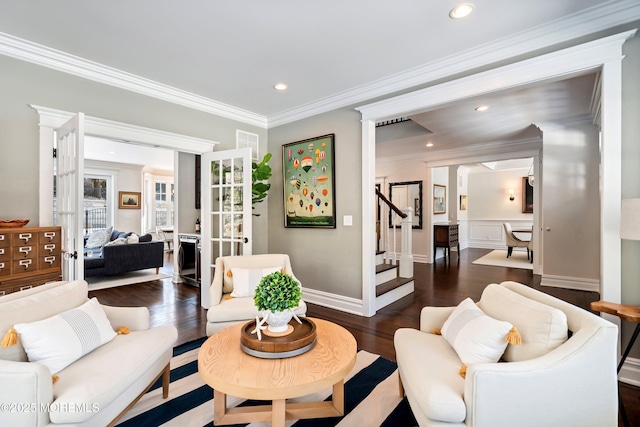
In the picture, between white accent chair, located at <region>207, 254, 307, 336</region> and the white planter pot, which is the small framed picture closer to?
white accent chair, located at <region>207, 254, 307, 336</region>

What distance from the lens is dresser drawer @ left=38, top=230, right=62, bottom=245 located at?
2.54 metres

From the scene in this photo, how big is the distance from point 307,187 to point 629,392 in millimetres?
3441

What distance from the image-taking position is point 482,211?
32.7 ft

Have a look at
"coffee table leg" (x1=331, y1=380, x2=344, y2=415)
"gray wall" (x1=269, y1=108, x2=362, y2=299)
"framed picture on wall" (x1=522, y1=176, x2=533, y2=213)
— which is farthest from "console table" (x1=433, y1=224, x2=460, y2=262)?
"coffee table leg" (x1=331, y1=380, x2=344, y2=415)

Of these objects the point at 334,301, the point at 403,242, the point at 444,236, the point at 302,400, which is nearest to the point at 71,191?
the point at 302,400

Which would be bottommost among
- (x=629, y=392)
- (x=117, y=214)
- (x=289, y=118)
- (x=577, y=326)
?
(x=629, y=392)

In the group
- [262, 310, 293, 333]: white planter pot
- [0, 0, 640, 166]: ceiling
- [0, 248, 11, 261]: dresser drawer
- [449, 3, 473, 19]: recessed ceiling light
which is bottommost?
[262, 310, 293, 333]: white planter pot

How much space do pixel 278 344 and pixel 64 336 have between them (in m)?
1.07

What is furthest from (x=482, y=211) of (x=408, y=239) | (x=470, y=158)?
(x=408, y=239)

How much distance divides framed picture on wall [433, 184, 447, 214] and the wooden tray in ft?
21.3

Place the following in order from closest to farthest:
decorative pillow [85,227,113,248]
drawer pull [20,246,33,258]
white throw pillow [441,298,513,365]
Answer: white throw pillow [441,298,513,365], drawer pull [20,246,33,258], decorative pillow [85,227,113,248]

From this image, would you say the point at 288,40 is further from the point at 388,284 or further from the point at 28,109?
the point at 388,284

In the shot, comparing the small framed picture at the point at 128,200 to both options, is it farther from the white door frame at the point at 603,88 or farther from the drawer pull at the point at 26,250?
the white door frame at the point at 603,88

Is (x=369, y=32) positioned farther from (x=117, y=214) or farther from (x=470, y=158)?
(x=117, y=214)
